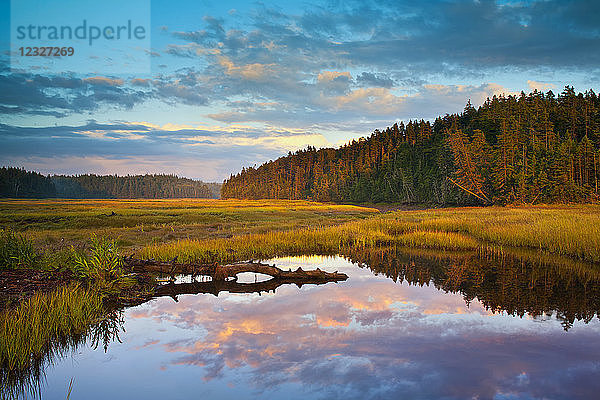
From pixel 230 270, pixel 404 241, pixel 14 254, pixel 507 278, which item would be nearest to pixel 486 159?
pixel 404 241

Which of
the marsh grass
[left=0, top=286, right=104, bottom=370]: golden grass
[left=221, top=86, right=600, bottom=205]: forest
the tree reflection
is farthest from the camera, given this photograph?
[left=221, top=86, right=600, bottom=205]: forest

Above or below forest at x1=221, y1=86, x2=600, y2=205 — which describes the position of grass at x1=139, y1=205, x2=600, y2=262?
below

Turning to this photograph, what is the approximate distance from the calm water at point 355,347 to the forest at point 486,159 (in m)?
63.8

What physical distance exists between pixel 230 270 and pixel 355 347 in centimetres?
776

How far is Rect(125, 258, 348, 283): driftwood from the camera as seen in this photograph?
14922 mm

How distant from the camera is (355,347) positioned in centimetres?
886

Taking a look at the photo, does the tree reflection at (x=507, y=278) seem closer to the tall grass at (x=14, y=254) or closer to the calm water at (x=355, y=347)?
the calm water at (x=355, y=347)

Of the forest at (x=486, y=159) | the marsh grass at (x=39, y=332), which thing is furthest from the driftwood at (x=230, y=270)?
the forest at (x=486, y=159)

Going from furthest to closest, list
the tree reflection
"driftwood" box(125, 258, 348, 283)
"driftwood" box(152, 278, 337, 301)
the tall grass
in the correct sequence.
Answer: "driftwood" box(125, 258, 348, 283) < "driftwood" box(152, 278, 337, 301) < the tall grass < the tree reflection

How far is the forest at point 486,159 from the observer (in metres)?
67.7

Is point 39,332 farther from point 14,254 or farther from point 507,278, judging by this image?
point 507,278

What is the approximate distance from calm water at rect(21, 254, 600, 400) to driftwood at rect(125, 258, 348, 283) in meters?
0.69

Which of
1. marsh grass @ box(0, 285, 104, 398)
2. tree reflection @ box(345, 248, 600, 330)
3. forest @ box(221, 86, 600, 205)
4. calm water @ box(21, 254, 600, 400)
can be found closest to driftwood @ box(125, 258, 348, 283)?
calm water @ box(21, 254, 600, 400)

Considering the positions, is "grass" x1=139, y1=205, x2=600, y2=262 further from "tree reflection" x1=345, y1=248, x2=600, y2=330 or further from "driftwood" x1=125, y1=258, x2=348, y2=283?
"tree reflection" x1=345, y1=248, x2=600, y2=330
